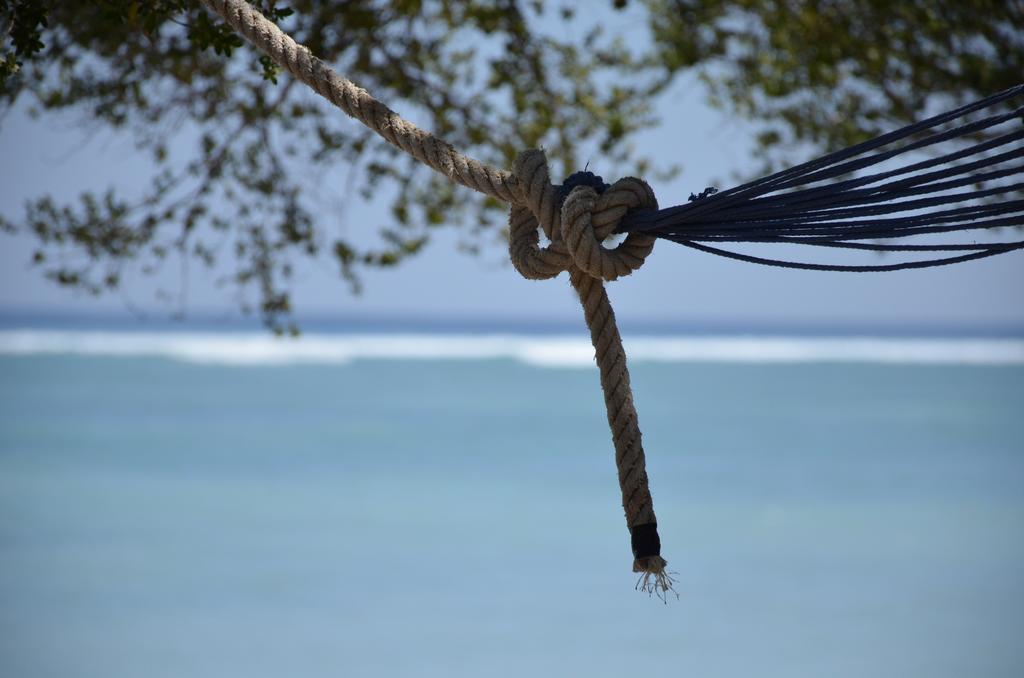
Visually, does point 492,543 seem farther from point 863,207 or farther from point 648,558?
point 863,207

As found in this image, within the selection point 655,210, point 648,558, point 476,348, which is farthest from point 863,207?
point 476,348

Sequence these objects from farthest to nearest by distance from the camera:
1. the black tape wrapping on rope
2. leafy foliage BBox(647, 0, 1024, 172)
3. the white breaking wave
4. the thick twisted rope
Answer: the white breaking wave
leafy foliage BBox(647, 0, 1024, 172)
the thick twisted rope
the black tape wrapping on rope

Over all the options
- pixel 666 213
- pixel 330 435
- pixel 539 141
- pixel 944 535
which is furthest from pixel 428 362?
pixel 666 213

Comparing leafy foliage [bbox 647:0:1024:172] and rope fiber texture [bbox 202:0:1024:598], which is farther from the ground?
→ leafy foliage [bbox 647:0:1024:172]

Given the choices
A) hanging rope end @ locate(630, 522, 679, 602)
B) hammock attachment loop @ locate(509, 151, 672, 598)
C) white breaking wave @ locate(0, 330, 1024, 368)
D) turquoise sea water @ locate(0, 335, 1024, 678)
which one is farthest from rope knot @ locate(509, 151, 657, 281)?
white breaking wave @ locate(0, 330, 1024, 368)

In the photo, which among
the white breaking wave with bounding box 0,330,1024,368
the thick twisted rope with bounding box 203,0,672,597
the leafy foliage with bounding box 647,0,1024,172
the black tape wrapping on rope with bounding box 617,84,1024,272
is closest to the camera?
the black tape wrapping on rope with bounding box 617,84,1024,272

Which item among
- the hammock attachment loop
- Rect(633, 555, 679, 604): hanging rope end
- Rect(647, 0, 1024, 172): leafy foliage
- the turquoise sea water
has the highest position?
Rect(647, 0, 1024, 172): leafy foliage

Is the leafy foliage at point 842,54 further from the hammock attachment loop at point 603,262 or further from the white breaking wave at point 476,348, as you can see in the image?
the white breaking wave at point 476,348

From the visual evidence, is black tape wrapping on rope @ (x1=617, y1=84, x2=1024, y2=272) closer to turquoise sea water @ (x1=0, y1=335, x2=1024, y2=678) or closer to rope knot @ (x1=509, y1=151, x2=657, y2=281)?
rope knot @ (x1=509, y1=151, x2=657, y2=281)

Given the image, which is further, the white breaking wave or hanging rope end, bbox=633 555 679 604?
the white breaking wave

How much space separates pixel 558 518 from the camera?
5504 millimetres

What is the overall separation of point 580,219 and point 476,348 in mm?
20767

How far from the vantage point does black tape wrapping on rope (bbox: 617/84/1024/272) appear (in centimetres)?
118

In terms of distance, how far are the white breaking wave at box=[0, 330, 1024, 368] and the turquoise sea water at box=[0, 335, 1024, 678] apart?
25.6 feet
